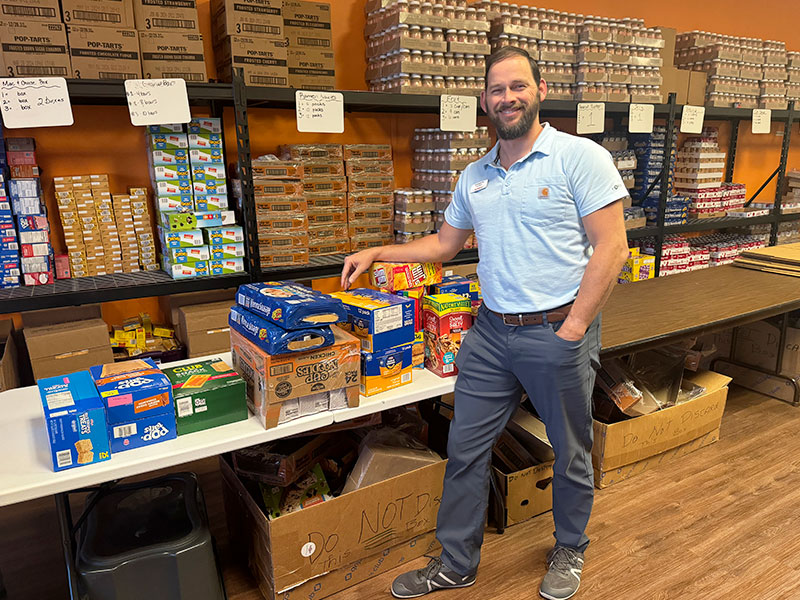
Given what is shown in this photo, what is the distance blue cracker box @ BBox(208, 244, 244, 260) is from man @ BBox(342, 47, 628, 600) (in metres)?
0.84

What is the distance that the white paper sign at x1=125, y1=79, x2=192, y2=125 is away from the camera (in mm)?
2162

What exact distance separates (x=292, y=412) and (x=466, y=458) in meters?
0.59

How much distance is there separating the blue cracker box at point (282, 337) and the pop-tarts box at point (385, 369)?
0.21 meters

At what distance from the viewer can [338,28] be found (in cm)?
336

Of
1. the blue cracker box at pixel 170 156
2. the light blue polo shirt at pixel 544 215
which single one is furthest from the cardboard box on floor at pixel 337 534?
the blue cracker box at pixel 170 156

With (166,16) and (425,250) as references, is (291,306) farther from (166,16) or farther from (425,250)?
(166,16)

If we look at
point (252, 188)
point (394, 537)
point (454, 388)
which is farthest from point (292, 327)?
point (252, 188)

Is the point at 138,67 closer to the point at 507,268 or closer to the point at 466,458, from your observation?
the point at 507,268

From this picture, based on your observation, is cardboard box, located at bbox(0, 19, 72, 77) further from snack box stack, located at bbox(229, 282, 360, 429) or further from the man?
the man

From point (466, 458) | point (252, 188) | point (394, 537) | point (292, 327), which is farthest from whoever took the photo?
point (252, 188)

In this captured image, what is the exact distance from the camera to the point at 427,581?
1977mm

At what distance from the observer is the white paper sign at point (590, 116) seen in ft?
10.9

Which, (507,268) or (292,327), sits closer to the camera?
(292,327)

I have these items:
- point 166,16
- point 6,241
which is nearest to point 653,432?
point 166,16
